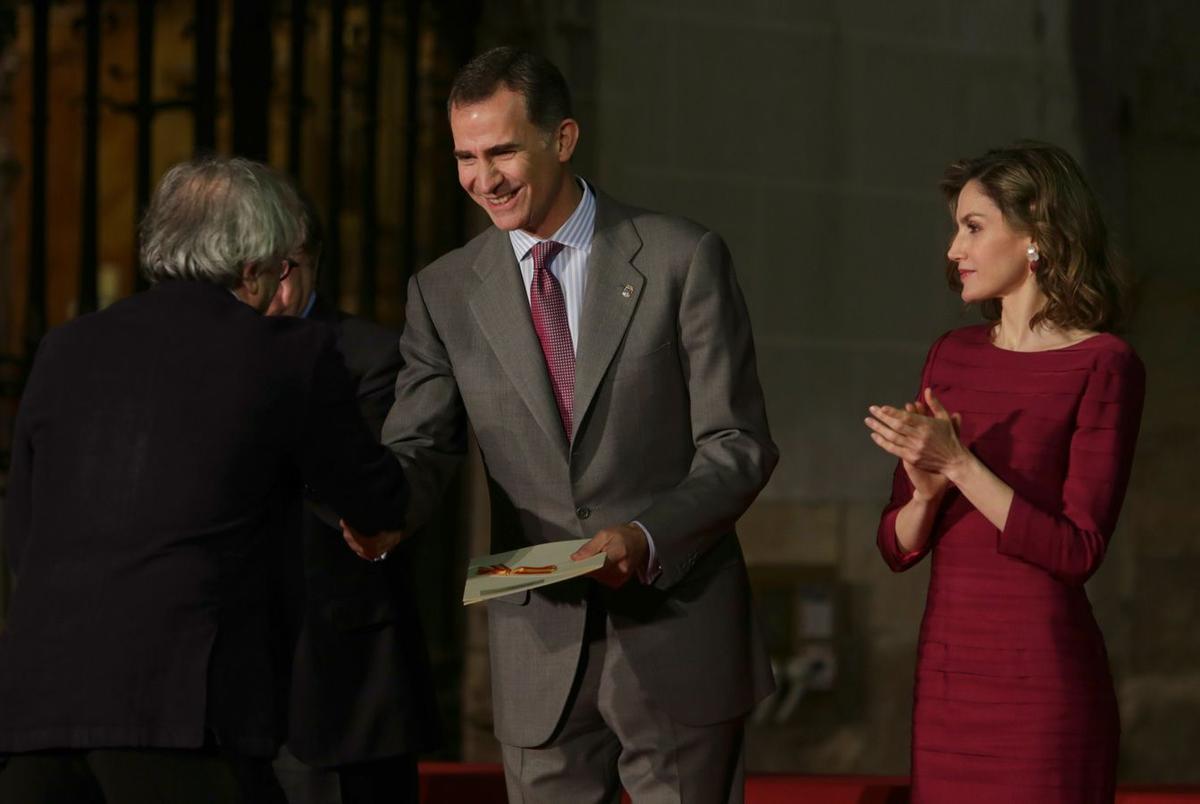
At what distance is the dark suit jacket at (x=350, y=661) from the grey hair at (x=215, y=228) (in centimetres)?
51

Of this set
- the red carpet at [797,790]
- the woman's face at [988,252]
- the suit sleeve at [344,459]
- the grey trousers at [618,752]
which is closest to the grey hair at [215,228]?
the suit sleeve at [344,459]

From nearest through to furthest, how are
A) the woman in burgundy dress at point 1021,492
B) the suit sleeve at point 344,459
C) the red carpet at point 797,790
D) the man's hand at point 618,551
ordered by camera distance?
the suit sleeve at point 344,459
the man's hand at point 618,551
the woman in burgundy dress at point 1021,492
the red carpet at point 797,790

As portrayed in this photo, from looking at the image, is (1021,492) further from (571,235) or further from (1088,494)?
(571,235)

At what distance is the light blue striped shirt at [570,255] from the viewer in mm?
2311

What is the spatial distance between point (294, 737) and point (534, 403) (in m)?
0.62

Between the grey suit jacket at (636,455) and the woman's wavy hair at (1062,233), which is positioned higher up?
the woman's wavy hair at (1062,233)

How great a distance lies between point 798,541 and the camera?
186 inches

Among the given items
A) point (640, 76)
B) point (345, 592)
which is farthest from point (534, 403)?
point (640, 76)

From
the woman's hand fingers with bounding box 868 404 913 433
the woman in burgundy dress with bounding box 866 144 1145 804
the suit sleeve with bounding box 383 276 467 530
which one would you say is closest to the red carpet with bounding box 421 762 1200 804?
the woman in burgundy dress with bounding box 866 144 1145 804

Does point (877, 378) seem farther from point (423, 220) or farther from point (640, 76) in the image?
point (423, 220)

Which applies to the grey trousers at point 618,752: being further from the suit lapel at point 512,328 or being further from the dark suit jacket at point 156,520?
the dark suit jacket at point 156,520

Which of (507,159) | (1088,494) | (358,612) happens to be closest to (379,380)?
(358,612)

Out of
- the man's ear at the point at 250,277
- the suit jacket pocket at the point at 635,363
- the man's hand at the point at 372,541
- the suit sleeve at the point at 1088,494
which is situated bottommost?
the man's hand at the point at 372,541

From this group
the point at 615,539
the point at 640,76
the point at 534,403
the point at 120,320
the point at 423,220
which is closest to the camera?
the point at 120,320
